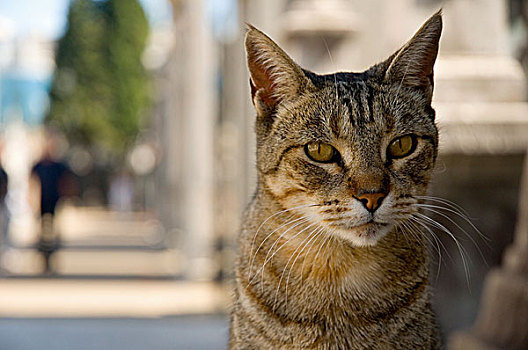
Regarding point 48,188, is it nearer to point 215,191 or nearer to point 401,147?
point 215,191

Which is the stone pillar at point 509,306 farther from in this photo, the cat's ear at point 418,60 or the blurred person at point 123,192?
the blurred person at point 123,192

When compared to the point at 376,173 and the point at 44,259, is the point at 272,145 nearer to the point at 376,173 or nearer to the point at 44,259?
the point at 376,173

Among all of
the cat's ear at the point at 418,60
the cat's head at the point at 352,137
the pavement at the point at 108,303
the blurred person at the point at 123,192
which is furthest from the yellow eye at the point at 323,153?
the blurred person at the point at 123,192

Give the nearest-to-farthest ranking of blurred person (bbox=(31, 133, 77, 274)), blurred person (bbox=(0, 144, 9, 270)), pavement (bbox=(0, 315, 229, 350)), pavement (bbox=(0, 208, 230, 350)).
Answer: pavement (bbox=(0, 315, 229, 350)) → pavement (bbox=(0, 208, 230, 350)) → blurred person (bbox=(0, 144, 9, 270)) → blurred person (bbox=(31, 133, 77, 274))

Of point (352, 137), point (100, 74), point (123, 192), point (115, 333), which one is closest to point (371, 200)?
point (352, 137)

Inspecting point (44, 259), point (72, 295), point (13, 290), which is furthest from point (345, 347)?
point (44, 259)

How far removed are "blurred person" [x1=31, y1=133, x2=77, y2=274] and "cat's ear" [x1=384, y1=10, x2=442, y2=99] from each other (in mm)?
9354

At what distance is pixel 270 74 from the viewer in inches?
88.4

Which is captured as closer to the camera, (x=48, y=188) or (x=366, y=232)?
(x=366, y=232)

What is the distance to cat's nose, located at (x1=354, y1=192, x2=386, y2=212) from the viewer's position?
6.55 feet

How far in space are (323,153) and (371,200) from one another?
195 mm

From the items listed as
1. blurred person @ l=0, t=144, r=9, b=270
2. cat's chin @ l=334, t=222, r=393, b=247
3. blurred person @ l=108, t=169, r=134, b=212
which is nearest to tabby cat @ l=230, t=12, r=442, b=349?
cat's chin @ l=334, t=222, r=393, b=247

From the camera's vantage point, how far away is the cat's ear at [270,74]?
217cm

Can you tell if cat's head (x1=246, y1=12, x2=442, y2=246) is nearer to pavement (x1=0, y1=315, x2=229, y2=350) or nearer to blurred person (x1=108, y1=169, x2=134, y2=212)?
pavement (x1=0, y1=315, x2=229, y2=350)
